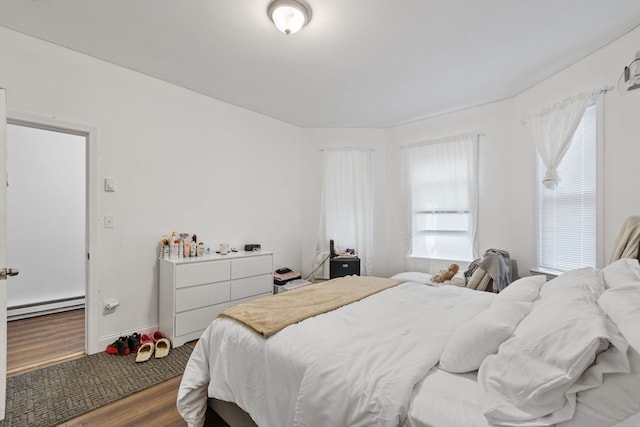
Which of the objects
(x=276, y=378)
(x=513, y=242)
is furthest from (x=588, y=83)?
(x=276, y=378)

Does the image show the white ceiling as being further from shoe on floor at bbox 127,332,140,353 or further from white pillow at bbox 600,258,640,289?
shoe on floor at bbox 127,332,140,353

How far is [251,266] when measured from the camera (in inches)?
127

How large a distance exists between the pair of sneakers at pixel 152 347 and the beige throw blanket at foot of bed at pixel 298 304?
1207mm

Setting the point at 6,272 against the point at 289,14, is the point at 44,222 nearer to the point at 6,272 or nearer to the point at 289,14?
the point at 6,272

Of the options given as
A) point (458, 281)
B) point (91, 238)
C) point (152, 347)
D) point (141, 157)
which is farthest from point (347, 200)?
point (91, 238)

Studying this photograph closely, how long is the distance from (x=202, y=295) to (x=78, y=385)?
1.05 meters

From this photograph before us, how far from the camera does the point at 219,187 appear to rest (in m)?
3.41

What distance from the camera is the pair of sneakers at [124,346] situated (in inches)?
97.1

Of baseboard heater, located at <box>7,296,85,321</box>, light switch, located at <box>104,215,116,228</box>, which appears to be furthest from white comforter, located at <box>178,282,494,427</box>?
baseboard heater, located at <box>7,296,85,321</box>

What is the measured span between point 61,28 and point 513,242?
15.6 feet

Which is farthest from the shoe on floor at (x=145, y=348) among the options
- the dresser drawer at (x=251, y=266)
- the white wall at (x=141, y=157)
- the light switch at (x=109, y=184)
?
the light switch at (x=109, y=184)

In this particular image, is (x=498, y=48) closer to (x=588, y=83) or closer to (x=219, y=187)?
(x=588, y=83)

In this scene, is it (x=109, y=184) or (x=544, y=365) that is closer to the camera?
(x=544, y=365)

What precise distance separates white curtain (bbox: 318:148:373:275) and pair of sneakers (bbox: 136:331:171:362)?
7.76 feet
